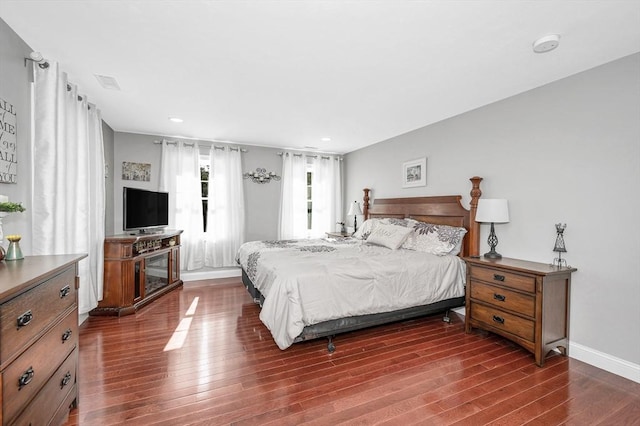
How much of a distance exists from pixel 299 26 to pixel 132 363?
2.85 m

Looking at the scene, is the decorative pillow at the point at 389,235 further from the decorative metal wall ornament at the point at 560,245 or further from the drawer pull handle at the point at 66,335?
the drawer pull handle at the point at 66,335

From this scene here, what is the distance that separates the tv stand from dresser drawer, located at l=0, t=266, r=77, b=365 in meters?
1.94

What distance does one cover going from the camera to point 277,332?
2.43 metres

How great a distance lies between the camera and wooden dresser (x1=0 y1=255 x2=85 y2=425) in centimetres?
108

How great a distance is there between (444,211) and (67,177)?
4.04m

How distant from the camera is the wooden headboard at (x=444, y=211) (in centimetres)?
330

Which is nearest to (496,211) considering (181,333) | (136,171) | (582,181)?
(582,181)

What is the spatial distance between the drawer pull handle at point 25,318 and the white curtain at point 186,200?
3.62 meters

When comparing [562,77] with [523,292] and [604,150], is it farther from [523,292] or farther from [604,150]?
[523,292]

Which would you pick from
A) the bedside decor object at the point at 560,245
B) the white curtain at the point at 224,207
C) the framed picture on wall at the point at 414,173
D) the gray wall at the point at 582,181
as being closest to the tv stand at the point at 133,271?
the white curtain at the point at 224,207

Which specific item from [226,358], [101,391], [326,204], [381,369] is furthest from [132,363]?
[326,204]

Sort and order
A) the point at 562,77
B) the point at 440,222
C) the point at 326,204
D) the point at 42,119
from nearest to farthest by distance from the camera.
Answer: the point at 42,119, the point at 562,77, the point at 440,222, the point at 326,204

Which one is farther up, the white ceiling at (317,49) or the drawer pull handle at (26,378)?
the white ceiling at (317,49)

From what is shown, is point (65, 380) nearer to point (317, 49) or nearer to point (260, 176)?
point (317, 49)
